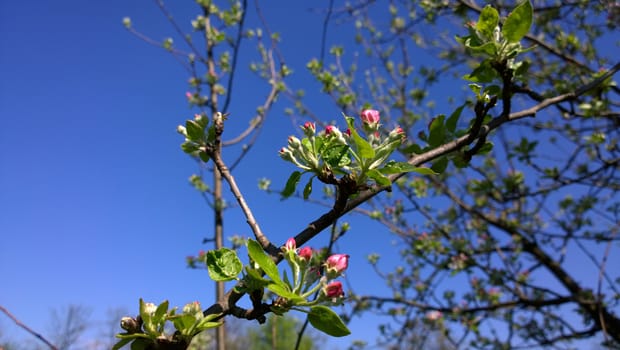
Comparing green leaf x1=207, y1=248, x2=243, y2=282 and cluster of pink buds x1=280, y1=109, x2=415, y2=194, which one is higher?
cluster of pink buds x1=280, y1=109, x2=415, y2=194

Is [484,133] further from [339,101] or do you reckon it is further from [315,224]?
[339,101]

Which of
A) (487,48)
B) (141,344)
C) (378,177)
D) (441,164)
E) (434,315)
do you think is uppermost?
(434,315)

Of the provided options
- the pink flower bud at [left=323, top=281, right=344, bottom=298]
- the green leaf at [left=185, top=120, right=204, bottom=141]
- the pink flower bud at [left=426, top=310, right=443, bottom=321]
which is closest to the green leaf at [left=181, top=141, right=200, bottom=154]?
the green leaf at [left=185, top=120, right=204, bottom=141]

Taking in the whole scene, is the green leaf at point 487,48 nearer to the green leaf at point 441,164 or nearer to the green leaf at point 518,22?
the green leaf at point 518,22

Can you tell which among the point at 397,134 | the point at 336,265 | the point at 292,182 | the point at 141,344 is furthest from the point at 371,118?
the point at 141,344

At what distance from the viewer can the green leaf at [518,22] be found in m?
0.94

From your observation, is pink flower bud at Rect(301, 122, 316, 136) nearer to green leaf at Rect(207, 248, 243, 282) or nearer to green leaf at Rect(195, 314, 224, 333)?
green leaf at Rect(207, 248, 243, 282)

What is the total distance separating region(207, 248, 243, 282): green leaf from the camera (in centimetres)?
68

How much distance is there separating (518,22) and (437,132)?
0.29 m

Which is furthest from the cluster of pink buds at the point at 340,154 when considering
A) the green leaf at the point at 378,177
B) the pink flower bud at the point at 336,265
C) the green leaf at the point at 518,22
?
the green leaf at the point at 518,22

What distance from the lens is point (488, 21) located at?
100 centimetres

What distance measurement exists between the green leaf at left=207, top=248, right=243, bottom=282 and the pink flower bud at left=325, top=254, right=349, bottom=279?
0.46 ft

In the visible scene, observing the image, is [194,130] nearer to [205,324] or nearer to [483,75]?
[205,324]

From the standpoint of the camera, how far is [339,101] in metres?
3.32
